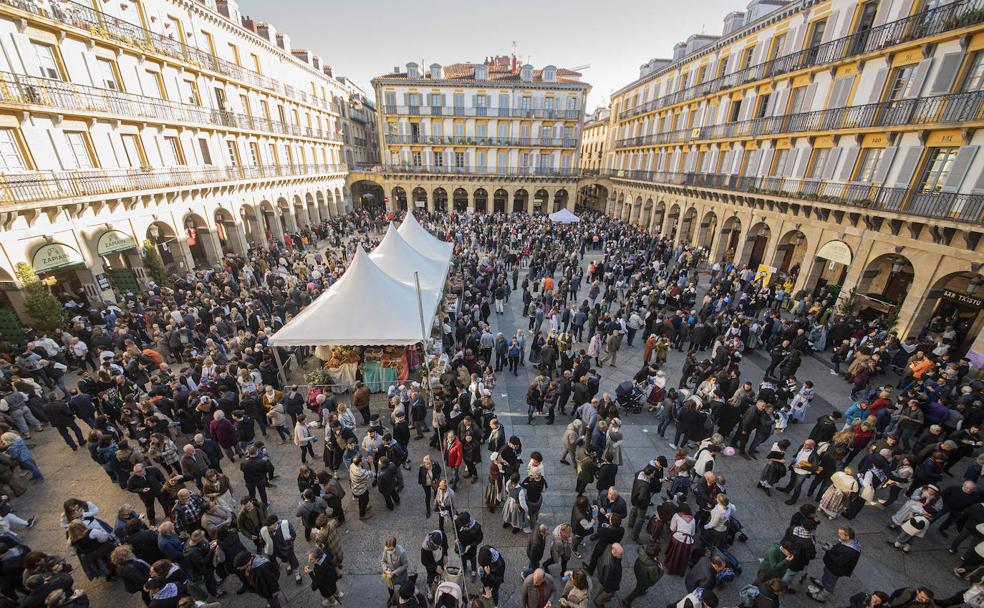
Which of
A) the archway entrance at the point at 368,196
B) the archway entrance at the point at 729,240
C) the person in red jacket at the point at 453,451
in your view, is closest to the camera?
the person in red jacket at the point at 453,451

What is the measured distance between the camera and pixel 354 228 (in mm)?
32594

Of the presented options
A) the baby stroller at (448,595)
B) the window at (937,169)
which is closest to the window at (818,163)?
the window at (937,169)

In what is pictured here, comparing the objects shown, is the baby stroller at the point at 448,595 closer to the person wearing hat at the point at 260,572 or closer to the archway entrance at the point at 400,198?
the person wearing hat at the point at 260,572

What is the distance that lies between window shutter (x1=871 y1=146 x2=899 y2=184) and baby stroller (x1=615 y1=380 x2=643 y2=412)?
42.8 feet

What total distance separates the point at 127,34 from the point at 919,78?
2935cm

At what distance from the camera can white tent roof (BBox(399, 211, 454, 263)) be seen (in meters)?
15.3

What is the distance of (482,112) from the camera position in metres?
35.9

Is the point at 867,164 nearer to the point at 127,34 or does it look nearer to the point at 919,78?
the point at 919,78

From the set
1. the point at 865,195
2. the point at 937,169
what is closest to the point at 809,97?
the point at 865,195

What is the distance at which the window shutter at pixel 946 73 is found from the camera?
37.9ft

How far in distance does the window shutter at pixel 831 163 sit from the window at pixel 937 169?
10.8ft

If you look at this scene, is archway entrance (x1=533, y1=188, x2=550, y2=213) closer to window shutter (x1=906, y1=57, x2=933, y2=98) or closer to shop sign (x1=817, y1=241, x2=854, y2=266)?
shop sign (x1=817, y1=241, x2=854, y2=266)

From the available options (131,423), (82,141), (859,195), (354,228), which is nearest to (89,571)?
(131,423)

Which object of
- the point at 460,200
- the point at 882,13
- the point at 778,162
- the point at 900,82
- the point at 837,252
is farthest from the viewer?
the point at 460,200
